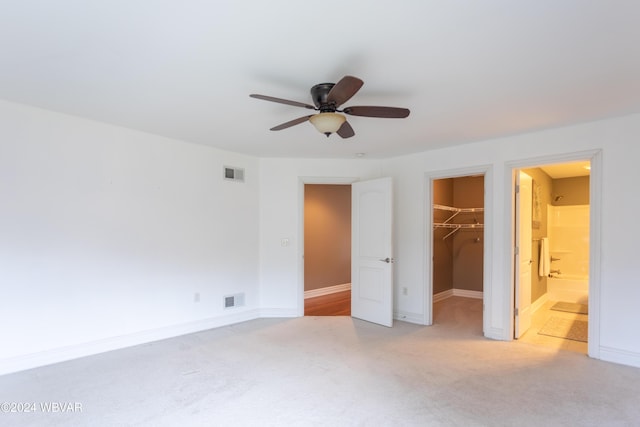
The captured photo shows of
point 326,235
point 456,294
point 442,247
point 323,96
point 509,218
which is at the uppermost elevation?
point 323,96

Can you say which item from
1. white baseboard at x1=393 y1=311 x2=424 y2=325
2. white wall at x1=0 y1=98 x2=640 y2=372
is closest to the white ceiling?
white wall at x1=0 y1=98 x2=640 y2=372

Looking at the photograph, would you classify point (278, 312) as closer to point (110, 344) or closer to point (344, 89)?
point (110, 344)

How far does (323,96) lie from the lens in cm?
240

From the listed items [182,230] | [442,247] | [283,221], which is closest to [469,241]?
[442,247]

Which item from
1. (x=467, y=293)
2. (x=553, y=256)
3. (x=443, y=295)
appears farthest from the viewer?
(x=553, y=256)

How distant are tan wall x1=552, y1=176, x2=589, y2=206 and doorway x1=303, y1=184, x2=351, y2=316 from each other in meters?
4.05

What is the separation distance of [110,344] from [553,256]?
24.3 feet

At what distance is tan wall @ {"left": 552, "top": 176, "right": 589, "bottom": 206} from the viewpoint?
627cm

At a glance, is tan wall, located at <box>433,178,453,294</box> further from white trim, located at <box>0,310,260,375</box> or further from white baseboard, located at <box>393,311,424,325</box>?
white trim, located at <box>0,310,260,375</box>

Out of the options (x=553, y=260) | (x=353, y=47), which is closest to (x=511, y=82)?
(x=353, y=47)

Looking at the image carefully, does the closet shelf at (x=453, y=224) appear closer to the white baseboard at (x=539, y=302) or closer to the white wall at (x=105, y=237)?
the white baseboard at (x=539, y=302)

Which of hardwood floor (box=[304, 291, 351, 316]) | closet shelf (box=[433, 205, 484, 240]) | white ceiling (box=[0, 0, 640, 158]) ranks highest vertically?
white ceiling (box=[0, 0, 640, 158])

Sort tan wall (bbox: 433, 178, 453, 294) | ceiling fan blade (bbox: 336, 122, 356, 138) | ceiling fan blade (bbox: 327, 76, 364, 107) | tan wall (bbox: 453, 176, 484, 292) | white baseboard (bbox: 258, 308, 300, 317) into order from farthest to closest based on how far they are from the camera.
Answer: tan wall (bbox: 453, 176, 484, 292) → tan wall (bbox: 433, 178, 453, 294) → white baseboard (bbox: 258, 308, 300, 317) → ceiling fan blade (bbox: 336, 122, 356, 138) → ceiling fan blade (bbox: 327, 76, 364, 107)

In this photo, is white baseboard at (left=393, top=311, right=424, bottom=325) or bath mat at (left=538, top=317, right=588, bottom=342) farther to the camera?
white baseboard at (left=393, top=311, right=424, bottom=325)
